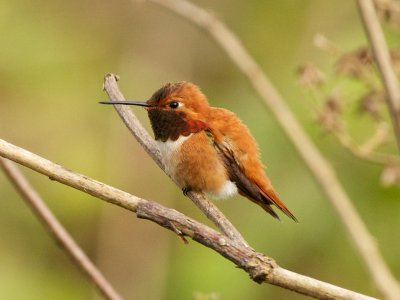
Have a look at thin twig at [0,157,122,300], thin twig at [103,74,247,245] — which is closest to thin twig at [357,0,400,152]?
thin twig at [103,74,247,245]

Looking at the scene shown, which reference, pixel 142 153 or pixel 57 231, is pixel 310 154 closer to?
pixel 57 231

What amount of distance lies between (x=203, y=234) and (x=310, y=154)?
5.39 ft

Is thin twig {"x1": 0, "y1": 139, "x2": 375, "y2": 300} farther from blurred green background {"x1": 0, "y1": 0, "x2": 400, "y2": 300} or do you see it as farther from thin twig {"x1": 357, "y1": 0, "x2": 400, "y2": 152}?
blurred green background {"x1": 0, "y1": 0, "x2": 400, "y2": 300}

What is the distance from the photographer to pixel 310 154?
14.4ft

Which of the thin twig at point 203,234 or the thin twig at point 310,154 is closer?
the thin twig at point 203,234

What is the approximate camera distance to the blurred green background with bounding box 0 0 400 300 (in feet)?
19.1

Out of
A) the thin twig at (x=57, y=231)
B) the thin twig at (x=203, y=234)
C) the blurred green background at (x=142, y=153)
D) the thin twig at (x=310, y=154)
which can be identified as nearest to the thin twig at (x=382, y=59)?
the thin twig at (x=310, y=154)

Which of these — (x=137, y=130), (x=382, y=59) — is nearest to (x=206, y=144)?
(x=137, y=130)

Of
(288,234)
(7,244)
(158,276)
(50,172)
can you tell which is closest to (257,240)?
(288,234)

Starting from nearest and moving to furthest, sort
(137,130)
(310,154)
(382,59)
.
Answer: (382,59) → (137,130) → (310,154)

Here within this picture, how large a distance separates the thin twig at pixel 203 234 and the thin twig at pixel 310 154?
1.07 m

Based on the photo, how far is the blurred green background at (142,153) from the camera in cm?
582

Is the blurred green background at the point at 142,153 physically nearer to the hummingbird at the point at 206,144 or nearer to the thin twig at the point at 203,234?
the hummingbird at the point at 206,144

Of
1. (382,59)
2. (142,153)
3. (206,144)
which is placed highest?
(142,153)
